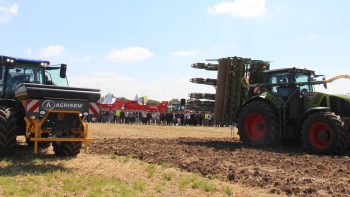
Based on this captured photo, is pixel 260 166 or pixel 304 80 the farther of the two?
pixel 304 80

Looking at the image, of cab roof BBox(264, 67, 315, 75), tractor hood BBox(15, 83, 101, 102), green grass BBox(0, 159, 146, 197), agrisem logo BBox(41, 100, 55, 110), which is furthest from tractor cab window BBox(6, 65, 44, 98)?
cab roof BBox(264, 67, 315, 75)

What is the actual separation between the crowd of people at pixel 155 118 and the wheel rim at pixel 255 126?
2355 cm

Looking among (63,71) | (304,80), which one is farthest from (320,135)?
(63,71)

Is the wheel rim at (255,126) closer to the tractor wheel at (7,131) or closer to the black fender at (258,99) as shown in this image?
the black fender at (258,99)

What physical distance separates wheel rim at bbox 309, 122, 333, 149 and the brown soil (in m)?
0.92

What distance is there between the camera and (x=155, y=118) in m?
40.2

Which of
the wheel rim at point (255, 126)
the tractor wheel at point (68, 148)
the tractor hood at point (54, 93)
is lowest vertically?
the tractor wheel at point (68, 148)

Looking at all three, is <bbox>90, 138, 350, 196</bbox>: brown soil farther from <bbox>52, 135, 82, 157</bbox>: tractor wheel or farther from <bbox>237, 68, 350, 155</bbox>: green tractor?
<bbox>52, 135, 82, 157</bbox>: tractor wheel

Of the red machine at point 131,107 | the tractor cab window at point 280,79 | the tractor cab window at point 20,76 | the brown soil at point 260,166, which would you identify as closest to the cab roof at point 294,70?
the tractor cab window at point 280,79

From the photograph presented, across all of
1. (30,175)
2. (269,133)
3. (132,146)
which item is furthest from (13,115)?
(269,133)

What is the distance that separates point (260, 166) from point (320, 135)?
3.88 meters

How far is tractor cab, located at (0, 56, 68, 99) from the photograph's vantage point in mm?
11961

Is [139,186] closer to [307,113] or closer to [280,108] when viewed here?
[307,113]

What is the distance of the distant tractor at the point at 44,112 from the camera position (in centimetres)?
1003
